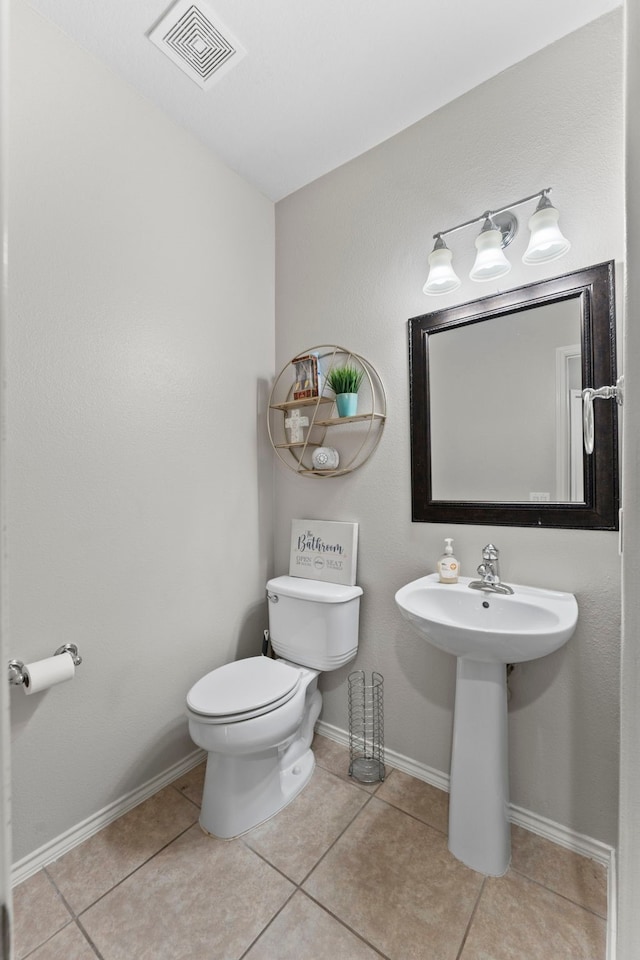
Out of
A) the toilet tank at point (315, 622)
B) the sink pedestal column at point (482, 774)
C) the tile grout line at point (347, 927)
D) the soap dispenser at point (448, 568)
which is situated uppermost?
the soap dispenser at point (448, 568)

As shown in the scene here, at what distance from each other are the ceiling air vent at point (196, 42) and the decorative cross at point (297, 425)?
1.24 m

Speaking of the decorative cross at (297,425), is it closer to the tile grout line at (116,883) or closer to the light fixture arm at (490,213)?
the light fixture arm at (490,213)

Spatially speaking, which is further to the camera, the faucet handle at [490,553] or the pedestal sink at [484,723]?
the faucet handle at [490,553]

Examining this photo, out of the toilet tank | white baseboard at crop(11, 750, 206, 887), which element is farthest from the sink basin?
white baseboard at crop(11, 750, 206, 887)

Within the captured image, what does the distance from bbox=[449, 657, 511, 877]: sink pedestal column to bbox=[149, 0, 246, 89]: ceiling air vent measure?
2.11m

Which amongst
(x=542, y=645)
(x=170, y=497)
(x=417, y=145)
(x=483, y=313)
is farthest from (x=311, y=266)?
(x=542, y=645)

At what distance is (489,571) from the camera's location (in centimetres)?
153

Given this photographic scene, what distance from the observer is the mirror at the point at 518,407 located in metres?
1.38

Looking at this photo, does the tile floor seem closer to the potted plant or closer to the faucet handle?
the faucet handle

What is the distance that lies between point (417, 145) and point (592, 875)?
2.57 meters

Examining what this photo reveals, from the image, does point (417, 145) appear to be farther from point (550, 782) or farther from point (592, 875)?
point (592, 875)

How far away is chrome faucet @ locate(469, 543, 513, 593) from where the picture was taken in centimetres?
151

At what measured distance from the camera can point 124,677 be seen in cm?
160

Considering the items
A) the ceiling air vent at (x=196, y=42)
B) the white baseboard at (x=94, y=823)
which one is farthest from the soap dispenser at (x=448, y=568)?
the ceiling air vent at (x=196, y=42)
